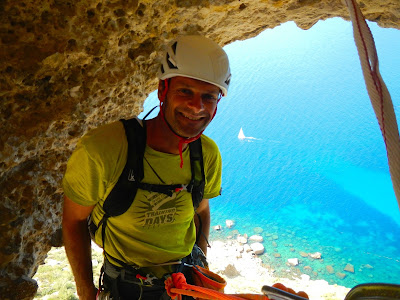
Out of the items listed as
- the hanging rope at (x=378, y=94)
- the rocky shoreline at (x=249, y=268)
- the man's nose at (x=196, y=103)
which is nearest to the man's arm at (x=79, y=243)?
the man's nose at (x=196, y=103)

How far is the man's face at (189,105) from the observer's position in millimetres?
1866

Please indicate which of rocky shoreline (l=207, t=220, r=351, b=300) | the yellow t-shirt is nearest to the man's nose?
the yellow t-shirt

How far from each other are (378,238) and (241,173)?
699 centimetres

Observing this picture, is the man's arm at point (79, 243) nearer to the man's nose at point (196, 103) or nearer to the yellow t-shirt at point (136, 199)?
the yellow t-shirt at point (136, 199)

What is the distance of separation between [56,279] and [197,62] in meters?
7.45

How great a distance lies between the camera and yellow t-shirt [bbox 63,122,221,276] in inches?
65.7

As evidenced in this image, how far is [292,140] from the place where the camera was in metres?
18.0

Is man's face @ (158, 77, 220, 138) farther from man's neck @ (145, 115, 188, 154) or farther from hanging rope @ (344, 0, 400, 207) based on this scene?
hanging rope @ (344, 0, 400, 207)

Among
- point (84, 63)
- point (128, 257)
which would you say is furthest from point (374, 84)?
point (84, 63)

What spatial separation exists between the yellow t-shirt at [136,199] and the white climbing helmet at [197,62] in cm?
41

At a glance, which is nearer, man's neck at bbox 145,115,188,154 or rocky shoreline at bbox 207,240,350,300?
man's neck at bbox 145,115,188,154

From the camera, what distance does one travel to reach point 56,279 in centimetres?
779

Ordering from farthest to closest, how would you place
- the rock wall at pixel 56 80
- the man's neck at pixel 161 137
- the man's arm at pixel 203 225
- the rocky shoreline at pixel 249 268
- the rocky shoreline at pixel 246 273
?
the rocky shoreline at pixel 249 268 → the rocky shoreline at pixel 246 273 → the man's arm at pixel 203 225 → the rock wall at pixel 56 80 → the man's neck at pixel 161 137

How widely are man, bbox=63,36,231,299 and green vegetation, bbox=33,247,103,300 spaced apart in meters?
5.61
